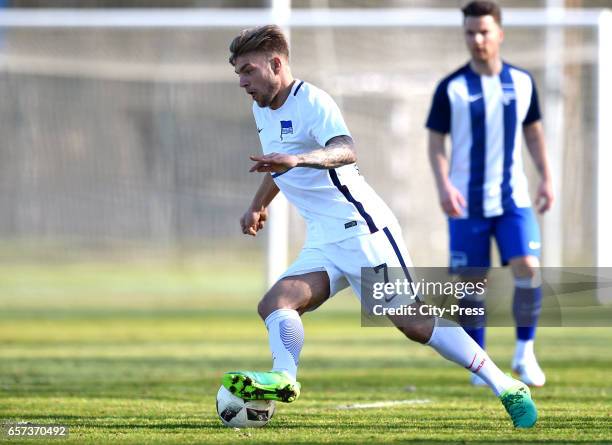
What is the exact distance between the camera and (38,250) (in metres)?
16.3

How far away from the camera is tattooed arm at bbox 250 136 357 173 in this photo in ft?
17.8

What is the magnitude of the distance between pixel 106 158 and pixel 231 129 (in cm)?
172

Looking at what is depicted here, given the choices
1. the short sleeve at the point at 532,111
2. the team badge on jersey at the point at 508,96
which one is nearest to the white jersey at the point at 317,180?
the team badge on jersey at the point at 508,96

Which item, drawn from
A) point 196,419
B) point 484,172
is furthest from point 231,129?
point 196,419

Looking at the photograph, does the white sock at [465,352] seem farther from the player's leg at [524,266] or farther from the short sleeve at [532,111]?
the short sleeve at [532,111]

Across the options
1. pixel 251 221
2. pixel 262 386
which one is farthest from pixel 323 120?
pixel 262 386

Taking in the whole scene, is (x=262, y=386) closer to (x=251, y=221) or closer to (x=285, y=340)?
(x=285, y=340)

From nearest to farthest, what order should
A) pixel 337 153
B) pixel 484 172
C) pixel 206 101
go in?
pixel 337 153 → pixel 484 172 → pixel 206 101

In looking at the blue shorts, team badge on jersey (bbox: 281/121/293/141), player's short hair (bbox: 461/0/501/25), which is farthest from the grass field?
player's short hair (bbox: 461/0/501/25)

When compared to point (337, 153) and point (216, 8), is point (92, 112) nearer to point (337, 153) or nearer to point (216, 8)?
point (216, 8)

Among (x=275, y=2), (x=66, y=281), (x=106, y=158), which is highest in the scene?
(x=275, y=2)

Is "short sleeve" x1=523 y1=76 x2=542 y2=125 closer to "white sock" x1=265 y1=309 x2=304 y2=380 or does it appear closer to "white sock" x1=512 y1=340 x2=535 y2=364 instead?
"white sock" x1=512 y1=340 x2=535 y2=364

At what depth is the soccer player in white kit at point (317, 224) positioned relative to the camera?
19.5 feet

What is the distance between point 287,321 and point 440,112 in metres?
3.02
